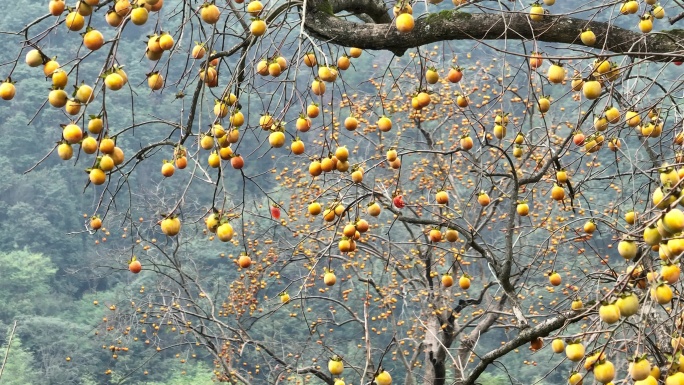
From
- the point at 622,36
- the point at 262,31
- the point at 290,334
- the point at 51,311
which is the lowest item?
the point at 51,311

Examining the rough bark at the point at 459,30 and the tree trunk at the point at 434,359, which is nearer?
the rough bark at the point at 459,30

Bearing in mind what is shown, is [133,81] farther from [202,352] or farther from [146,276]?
[202,352]

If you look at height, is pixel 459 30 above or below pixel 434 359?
above

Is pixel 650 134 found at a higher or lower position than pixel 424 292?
higher

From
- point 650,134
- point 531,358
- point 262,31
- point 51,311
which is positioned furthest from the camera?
point 51,311

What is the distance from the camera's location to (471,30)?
6.79ft

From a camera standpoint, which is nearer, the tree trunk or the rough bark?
the rough bark

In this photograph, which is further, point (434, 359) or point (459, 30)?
point (434, 359)

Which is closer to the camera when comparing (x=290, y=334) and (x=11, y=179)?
(x=290, y=334)

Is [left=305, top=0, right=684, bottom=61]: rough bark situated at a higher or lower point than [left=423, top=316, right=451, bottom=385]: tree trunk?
higher

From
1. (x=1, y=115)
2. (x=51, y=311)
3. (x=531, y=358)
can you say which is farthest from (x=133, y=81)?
(x=531, y=358)

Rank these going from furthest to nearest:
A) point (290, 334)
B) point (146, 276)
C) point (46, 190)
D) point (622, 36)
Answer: point (46, 190) < point (146, 276) < point (290, 334) < point (622, 36)

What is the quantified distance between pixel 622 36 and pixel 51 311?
15.8m

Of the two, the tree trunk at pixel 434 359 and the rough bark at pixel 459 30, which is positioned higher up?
the rough bark at pixel 459 30
